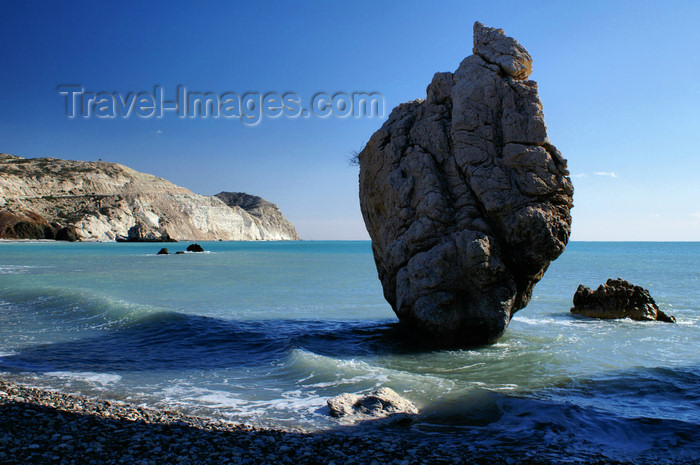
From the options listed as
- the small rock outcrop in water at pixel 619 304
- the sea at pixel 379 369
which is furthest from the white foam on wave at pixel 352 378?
the small rock outcrop in water at pixel 619 304

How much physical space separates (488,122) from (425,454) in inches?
332

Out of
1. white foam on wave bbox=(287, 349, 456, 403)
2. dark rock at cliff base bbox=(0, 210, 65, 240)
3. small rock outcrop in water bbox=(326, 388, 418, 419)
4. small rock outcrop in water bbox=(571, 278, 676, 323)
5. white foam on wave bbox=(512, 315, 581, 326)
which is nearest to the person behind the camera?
small rock outcrop in water bbox=(326, 388, 418, 419)

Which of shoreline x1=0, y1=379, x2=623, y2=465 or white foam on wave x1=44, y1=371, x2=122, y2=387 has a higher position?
shoreline x1=0, y1=379, x2=623, y2=465

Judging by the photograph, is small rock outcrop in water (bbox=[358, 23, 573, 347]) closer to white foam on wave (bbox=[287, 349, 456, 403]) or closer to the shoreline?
white foam on wave (bbox=[287, 349, 456, 403])

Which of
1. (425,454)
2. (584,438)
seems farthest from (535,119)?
(425,454)

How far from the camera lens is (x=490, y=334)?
36.9 ft

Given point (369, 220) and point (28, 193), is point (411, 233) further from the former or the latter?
point (28, 193)

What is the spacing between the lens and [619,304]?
645 inches

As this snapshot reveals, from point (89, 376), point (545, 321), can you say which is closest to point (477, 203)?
point (545, 321)

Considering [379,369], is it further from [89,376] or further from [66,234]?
[66,234]

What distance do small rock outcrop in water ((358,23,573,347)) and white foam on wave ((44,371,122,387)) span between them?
6.60m

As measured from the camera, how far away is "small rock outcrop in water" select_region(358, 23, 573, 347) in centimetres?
1084

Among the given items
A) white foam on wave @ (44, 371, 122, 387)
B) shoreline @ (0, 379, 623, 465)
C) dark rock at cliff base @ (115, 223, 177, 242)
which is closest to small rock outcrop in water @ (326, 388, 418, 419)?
shoreline @ (0, 379, 623, 465)

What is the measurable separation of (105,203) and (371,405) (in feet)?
455
